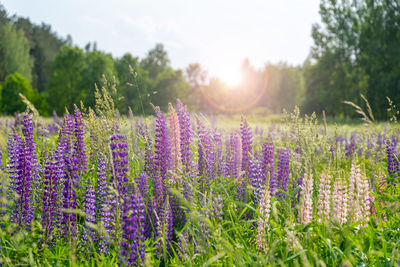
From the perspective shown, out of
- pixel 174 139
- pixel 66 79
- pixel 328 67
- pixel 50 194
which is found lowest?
pixel 50 194

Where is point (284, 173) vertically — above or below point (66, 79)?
below

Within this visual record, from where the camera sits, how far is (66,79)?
39.3m

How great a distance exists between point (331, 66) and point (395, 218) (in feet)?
136

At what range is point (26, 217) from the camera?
323cm

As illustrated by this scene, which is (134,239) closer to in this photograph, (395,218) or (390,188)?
(395,218)

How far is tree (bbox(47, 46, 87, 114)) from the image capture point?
3819 cm

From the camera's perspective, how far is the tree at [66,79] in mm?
38188

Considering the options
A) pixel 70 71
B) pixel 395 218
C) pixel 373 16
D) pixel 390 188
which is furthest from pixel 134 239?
pixel 70 71

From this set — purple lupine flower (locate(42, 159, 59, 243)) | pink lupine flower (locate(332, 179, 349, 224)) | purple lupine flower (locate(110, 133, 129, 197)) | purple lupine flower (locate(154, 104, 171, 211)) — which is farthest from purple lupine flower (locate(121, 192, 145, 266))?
pink lupine flower (locate(332, 179, 349, 224))

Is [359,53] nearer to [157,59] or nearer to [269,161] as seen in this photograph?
[269,161]

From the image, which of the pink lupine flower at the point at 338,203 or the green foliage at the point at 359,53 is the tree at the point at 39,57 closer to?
the green foliage at the point at 359,53

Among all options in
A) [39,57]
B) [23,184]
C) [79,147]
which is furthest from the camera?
[39,57]

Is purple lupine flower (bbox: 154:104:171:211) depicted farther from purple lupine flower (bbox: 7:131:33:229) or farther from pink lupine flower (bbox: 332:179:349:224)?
pink lupine flower (bbox: 332:179:349:224)

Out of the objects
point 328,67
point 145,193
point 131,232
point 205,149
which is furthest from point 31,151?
point 328,67
